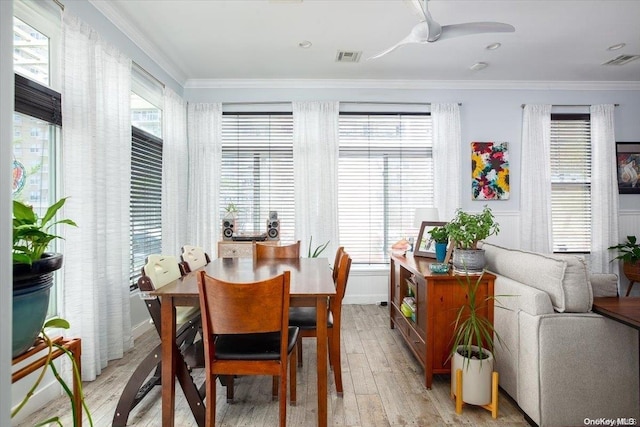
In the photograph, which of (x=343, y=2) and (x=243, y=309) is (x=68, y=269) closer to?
(x=243, y=309)

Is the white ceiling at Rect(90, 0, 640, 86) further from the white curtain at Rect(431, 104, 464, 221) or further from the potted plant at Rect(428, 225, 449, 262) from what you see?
the potted plant at Rect(428, 225, 449, 262)

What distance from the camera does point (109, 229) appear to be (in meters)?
2.68

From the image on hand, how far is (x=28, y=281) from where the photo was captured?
82 cm

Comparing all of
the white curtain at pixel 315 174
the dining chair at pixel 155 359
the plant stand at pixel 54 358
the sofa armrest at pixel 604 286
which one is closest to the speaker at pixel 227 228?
the white curtain at pixel 315 174

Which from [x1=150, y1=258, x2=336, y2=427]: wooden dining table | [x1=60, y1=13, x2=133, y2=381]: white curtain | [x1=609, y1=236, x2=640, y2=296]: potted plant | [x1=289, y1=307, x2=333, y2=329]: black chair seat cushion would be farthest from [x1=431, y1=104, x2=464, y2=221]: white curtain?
[x1=60, y1=13, x2=133, y2=381]: white curtain

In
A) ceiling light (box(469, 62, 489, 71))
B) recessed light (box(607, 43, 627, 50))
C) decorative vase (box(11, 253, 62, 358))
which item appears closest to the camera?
decorative vase (box(11, 253, 62, 358))

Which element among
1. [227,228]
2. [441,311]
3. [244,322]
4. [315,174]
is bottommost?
[441,311]

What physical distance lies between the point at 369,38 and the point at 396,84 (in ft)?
3.99

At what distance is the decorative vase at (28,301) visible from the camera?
784 mm

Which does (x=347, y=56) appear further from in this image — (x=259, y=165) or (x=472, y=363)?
(x=472, y=363)

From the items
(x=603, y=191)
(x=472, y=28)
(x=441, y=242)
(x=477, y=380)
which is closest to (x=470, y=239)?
(x=441, y=242)

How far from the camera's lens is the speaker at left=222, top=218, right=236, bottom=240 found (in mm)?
4160

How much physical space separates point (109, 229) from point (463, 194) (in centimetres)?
405

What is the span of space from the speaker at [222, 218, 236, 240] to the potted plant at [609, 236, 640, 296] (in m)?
4.82
